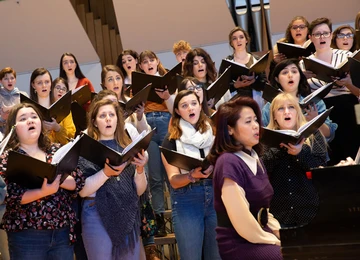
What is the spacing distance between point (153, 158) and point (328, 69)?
133cm

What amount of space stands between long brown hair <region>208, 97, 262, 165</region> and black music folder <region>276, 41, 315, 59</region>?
77.0 inches

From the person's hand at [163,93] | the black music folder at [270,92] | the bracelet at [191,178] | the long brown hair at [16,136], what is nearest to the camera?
the long brown hair at [16,136]

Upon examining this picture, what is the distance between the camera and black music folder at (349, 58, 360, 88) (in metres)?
4.04

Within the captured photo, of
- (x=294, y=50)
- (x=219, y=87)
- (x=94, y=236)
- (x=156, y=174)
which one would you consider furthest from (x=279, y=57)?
(x=94, y=236)

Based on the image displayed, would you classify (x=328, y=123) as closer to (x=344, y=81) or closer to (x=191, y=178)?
(x=344, y=81)

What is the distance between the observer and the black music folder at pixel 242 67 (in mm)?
4617

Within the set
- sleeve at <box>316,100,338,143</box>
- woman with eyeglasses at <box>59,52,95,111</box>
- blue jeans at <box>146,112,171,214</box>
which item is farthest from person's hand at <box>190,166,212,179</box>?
woman with eyeglasses at <box>59,52,95,111</box>

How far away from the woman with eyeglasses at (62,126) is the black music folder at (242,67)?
1146 mm

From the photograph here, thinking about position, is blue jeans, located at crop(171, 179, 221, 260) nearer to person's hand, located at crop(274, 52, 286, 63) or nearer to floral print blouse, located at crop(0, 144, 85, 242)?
floral print blouse, located at crop(0, 144, 85, 242)

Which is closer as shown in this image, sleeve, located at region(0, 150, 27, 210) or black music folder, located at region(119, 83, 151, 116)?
sleeve, located at region(0, 150, 27, 210)

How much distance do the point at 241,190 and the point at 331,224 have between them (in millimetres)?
520

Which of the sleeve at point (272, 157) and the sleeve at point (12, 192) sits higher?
the sleeve at point (12, 192)

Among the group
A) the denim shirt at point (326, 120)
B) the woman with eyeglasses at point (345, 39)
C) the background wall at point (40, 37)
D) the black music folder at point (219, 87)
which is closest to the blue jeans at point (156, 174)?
the black music folder at point (219, 87)

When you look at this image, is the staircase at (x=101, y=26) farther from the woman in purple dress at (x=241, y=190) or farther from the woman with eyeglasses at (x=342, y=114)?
the woman in purple dress at (x=241, y=190)
